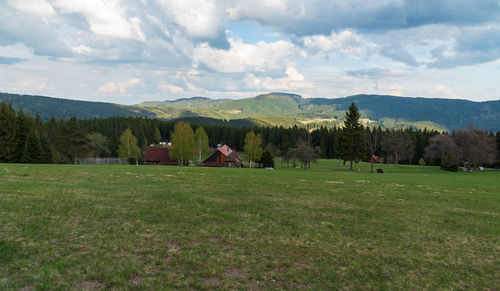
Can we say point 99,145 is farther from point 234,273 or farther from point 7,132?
point 234,273

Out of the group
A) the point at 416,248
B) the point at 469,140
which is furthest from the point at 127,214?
the point at 469,140

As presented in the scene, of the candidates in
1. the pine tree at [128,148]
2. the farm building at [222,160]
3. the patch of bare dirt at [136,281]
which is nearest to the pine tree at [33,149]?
the pine tree at [128,148]

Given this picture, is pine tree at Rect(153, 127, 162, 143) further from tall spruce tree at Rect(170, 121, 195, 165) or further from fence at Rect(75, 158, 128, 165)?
tall spruce tree at Rect(170, 121, 195, 165)

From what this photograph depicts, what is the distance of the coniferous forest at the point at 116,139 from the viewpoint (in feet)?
172

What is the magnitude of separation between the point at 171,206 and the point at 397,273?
429 inches

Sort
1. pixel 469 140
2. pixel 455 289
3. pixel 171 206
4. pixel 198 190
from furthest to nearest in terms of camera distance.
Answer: pixel 469 140 < pixel 198 190 < pixel 171 206 < pixel 455 289

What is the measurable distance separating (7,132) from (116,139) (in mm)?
85157

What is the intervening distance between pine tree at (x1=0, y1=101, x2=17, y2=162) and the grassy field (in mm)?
43595

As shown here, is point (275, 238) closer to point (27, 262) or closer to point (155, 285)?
point (155, 285)

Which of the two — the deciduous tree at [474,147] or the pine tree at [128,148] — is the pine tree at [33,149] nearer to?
the pine tree at [128,148]

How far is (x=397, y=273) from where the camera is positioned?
8359 millimetres

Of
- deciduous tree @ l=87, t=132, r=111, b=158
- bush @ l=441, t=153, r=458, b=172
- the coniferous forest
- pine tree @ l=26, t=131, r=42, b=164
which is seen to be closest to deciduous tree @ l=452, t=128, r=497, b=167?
bush @ l=441, t=153, r=458, b=172

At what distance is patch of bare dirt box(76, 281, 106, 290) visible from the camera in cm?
666

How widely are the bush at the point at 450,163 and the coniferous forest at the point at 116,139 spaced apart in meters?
9.70
